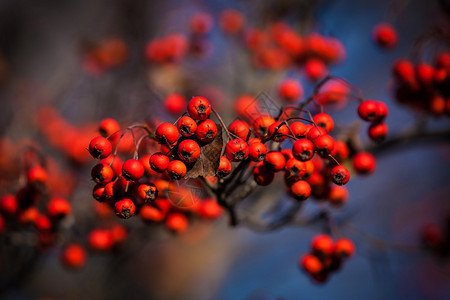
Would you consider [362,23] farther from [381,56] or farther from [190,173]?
[190,173]

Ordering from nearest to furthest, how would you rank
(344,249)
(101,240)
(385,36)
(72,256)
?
(344,249) → (101,240) → (72,256) → (385,36)

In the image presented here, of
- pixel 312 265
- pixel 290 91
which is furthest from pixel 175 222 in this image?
pixel 290 91

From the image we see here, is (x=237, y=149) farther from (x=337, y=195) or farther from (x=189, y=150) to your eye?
(x=337, y=195)

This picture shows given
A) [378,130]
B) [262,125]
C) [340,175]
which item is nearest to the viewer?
[340,175]

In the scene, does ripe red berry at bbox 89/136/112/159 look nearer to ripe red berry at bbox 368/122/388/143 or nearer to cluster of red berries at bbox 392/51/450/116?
ripe red berry at bbox 368/122/388/143

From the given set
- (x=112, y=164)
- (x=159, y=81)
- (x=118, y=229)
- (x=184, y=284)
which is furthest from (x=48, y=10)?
(x=112, y=164)

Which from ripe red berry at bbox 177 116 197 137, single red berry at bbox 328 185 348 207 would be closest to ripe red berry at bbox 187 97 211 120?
ripe red berry at bbox 177 116 197 137

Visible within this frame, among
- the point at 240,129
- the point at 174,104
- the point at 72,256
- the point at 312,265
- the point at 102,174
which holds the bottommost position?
the point at 72,256

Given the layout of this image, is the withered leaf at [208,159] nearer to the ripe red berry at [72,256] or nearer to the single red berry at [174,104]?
the single red berry at [174,104]

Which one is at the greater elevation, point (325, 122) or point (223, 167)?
point (325, 122)
